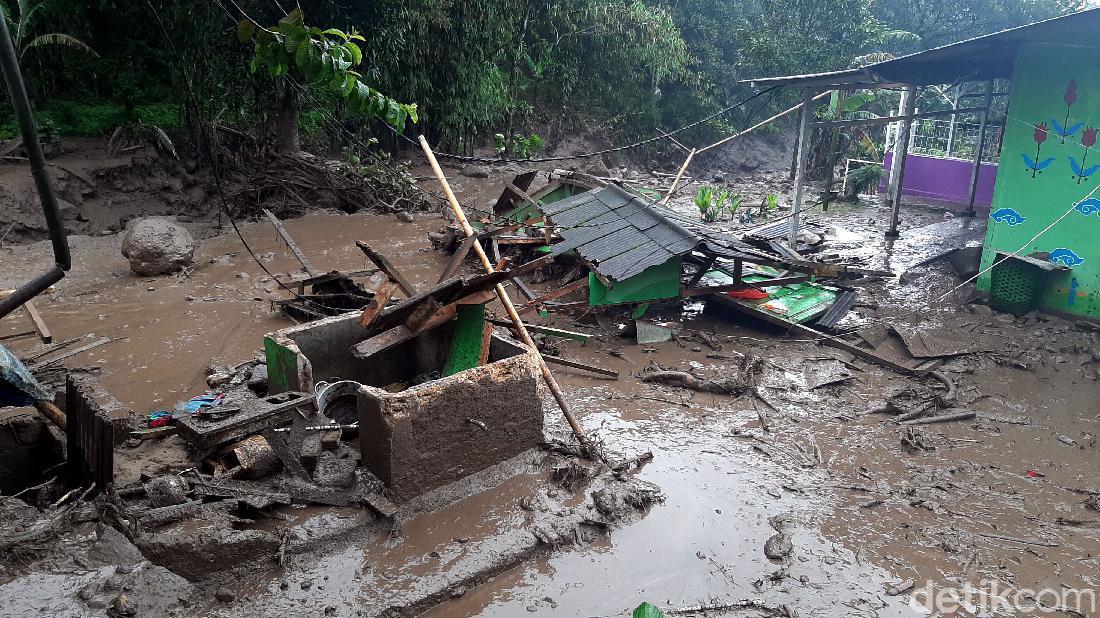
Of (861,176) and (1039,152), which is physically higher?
(1039,152)

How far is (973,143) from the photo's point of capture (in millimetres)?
19203

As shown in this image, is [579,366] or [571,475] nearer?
[571,475]

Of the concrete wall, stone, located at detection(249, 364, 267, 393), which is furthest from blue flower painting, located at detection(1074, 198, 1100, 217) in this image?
stone, located at detection(249, 364, 267, 393)

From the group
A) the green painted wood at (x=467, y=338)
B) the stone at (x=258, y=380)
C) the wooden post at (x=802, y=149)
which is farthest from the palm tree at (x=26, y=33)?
the wooden post at (x=802, y=149)

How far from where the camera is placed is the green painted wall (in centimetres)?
806

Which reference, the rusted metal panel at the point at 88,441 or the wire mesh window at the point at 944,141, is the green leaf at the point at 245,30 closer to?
the rusted metal panel at the point at 88,441

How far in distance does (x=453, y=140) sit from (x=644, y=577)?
542 inches

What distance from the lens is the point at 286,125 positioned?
45.3 ft

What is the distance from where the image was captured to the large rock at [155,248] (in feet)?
31.0

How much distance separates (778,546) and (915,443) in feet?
6.94

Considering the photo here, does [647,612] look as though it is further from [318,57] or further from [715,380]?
[715,380]

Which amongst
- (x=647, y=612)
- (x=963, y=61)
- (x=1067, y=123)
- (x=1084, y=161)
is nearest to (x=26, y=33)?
(x=647, y=612)

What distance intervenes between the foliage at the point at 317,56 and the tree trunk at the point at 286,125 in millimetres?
10521

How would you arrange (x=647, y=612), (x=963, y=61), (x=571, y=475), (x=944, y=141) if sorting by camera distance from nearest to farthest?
(x=647, y=612) → (x=571, y=475) → (x=963, y=61) → (x=944, y=141)
